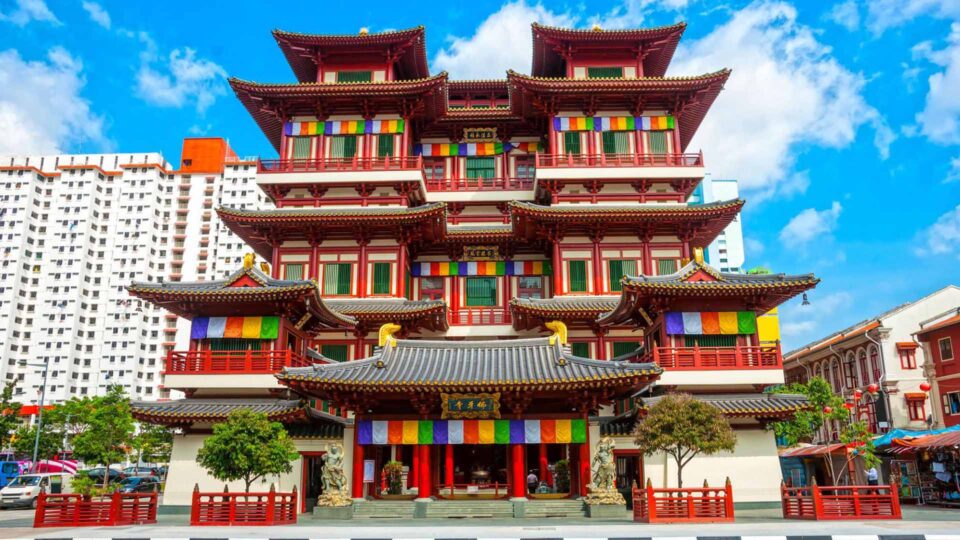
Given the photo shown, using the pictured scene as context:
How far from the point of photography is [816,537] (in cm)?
1616

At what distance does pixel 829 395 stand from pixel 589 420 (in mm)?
20562

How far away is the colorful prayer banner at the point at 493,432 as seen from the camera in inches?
957

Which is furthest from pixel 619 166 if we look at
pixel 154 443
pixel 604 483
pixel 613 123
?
pixel 154 443

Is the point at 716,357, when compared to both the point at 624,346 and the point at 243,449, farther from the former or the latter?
the point at 243,449

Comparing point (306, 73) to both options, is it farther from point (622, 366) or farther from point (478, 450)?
point (622, 366)

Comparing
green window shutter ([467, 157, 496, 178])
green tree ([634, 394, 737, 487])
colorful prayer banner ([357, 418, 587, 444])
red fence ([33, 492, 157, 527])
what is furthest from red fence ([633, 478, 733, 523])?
green window shutter ([467, 157, 496, 178])

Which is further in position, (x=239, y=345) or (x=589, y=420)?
(x=239, y=345)

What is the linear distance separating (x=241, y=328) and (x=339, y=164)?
502 inches

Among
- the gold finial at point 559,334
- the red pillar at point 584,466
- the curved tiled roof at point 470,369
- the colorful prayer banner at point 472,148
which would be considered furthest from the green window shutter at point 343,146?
the red pillar at point 584,466

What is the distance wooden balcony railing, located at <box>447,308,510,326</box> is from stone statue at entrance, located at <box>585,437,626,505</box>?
1393 centimetres

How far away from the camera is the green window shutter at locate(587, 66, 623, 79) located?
1590 inches

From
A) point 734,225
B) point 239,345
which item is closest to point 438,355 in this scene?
point 239,345

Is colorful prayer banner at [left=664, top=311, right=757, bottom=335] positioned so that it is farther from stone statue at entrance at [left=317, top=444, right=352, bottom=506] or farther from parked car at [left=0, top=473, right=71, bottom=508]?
parked car at [left=0, top=473, right=71, bottom=508]

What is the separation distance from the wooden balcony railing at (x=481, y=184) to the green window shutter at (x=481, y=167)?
2.11 feet
